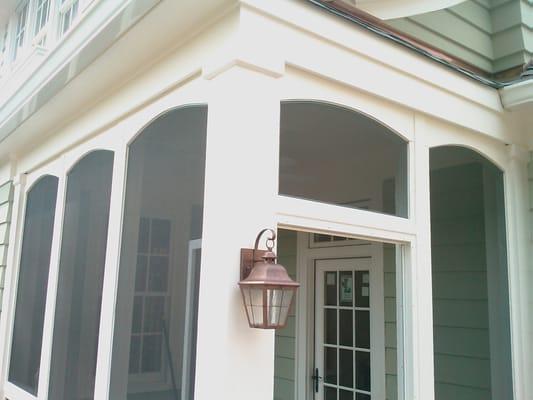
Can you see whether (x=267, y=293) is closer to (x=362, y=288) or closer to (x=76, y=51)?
(x=76, y=51)

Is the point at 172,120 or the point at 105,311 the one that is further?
the point at 105,311

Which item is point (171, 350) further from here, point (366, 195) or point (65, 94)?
point (366, 195)

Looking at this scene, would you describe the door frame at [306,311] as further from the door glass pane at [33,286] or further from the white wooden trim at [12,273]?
the white wooden trim at [12,273]

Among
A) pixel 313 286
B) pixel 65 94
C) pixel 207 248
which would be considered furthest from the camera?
pixel 313 286

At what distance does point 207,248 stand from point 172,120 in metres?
0.88

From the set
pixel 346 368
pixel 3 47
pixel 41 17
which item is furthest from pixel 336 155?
pixel 3 47

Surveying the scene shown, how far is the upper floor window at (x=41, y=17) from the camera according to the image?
5069mm

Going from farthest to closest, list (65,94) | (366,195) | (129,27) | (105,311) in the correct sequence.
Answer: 1. (366,195)
2. (65,94)
3. (105,311)
4. (129,27)

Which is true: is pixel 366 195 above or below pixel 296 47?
below

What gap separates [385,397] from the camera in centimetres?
421

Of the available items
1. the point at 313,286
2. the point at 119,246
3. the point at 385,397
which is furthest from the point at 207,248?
the point at 313,286

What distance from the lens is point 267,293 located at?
185cm

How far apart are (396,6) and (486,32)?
1.25 meters

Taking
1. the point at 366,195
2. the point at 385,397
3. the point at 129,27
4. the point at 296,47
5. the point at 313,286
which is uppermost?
the point at 129,27
